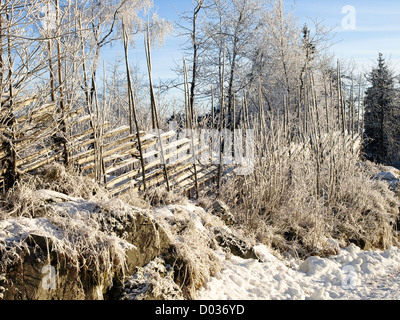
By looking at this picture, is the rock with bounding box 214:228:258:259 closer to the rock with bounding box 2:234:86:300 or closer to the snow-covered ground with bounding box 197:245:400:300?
the snow-covered ground with bounding box 197:245:400:300

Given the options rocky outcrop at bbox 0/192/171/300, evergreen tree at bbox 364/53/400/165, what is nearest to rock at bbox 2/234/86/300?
rocky outcrop at bbox 0/192/171/300

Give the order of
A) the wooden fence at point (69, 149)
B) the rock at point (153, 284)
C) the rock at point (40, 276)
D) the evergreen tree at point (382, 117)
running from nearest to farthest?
the rock at point (40, 276), the rock at point (153, 284), the wooden fence at point (69, 149), the evergreen tree at point (382, 117)

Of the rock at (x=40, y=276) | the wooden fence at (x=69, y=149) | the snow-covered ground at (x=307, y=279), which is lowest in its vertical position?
the snow-covered ground at (x=307, y=279)

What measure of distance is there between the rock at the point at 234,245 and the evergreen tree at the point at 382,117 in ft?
60.8

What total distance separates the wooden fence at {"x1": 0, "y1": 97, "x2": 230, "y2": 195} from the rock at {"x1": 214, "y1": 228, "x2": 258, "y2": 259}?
109 centimetres

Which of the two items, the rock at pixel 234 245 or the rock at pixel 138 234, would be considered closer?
the rock at pixel 138 234

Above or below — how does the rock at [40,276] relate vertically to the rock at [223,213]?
above

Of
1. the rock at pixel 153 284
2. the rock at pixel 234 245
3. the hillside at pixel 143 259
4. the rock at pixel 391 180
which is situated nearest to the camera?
the hillside at pixel 143 259

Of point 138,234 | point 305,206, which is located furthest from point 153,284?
point 305,206

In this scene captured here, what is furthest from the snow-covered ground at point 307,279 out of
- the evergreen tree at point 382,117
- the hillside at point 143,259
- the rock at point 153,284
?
the evergreen tree at point 382,117

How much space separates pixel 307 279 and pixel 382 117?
19858 millimetres

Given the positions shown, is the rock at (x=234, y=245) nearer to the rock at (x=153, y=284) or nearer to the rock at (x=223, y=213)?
the rock at (x=223, y=213)

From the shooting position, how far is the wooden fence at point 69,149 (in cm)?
311

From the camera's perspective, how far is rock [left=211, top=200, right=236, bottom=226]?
423 centimetres
